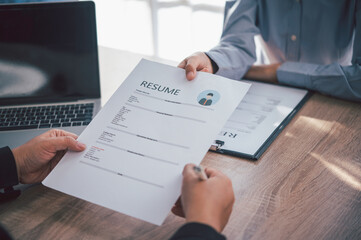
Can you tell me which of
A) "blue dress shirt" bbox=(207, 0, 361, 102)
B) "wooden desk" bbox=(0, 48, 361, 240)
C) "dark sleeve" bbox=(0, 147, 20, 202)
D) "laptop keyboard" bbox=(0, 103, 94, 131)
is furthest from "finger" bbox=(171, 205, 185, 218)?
"blue dress shirt" bbox=(207, 0, 361, 102)

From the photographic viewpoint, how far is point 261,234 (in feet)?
2.52

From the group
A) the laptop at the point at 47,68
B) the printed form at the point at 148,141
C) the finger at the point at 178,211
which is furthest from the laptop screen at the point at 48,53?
the finger at the point at 178,211

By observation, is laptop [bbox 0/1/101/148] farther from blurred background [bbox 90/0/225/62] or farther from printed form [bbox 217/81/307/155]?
blurred background [bbox 90/0/225/62]

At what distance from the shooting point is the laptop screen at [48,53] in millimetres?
1179

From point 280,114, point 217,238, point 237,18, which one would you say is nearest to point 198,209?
point 217,238

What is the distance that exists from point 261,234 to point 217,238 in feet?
0.46

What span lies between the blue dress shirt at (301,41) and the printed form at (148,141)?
0.33m

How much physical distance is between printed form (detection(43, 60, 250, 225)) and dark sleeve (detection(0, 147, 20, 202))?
0.34 feet

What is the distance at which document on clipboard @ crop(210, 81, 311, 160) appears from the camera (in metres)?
1.01

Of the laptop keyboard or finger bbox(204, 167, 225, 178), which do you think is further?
the laptop keyboard

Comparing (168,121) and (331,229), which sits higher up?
(168,121)

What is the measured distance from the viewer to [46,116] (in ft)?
3.89

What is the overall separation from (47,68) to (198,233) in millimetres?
811

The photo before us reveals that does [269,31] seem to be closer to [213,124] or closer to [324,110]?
[324,110]
